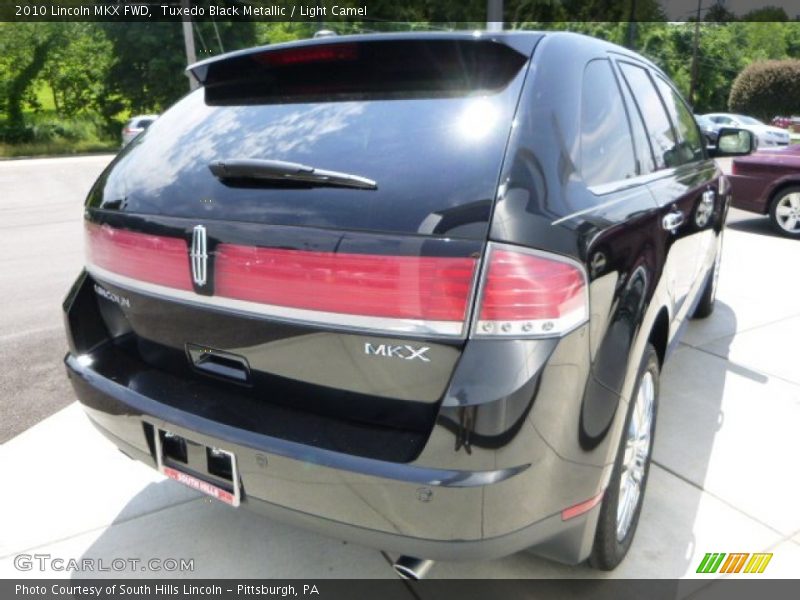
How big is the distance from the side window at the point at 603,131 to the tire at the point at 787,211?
6.73 m

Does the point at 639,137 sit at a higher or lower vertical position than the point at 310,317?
higher

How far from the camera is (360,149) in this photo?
1.79 metres

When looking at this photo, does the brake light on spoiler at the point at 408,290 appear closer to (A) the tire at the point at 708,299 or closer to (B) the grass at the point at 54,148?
(A) the tire at the point at 708,299

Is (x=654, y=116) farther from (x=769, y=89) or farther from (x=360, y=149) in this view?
(x=769, y=89)

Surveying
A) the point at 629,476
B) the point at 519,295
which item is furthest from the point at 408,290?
the point at 629,476

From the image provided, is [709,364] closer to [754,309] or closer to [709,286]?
[709,286]

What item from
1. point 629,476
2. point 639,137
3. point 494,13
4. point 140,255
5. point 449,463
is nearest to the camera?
point 449,463

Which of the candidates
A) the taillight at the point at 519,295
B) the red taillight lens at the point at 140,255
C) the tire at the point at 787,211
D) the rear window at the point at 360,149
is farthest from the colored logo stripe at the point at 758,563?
the tire at the point at 787,211

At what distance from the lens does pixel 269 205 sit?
178 centimetres

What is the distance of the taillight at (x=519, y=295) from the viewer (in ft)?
5.14

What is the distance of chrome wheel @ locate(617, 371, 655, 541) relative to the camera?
7.23ft

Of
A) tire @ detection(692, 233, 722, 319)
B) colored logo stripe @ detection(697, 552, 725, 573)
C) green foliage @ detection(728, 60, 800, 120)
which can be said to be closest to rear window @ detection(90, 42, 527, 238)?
colored logo stripe @ detection(697, 552, 725, 573)

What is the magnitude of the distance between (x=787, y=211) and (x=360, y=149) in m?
7.90

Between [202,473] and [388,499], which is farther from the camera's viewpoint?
[202,473]
